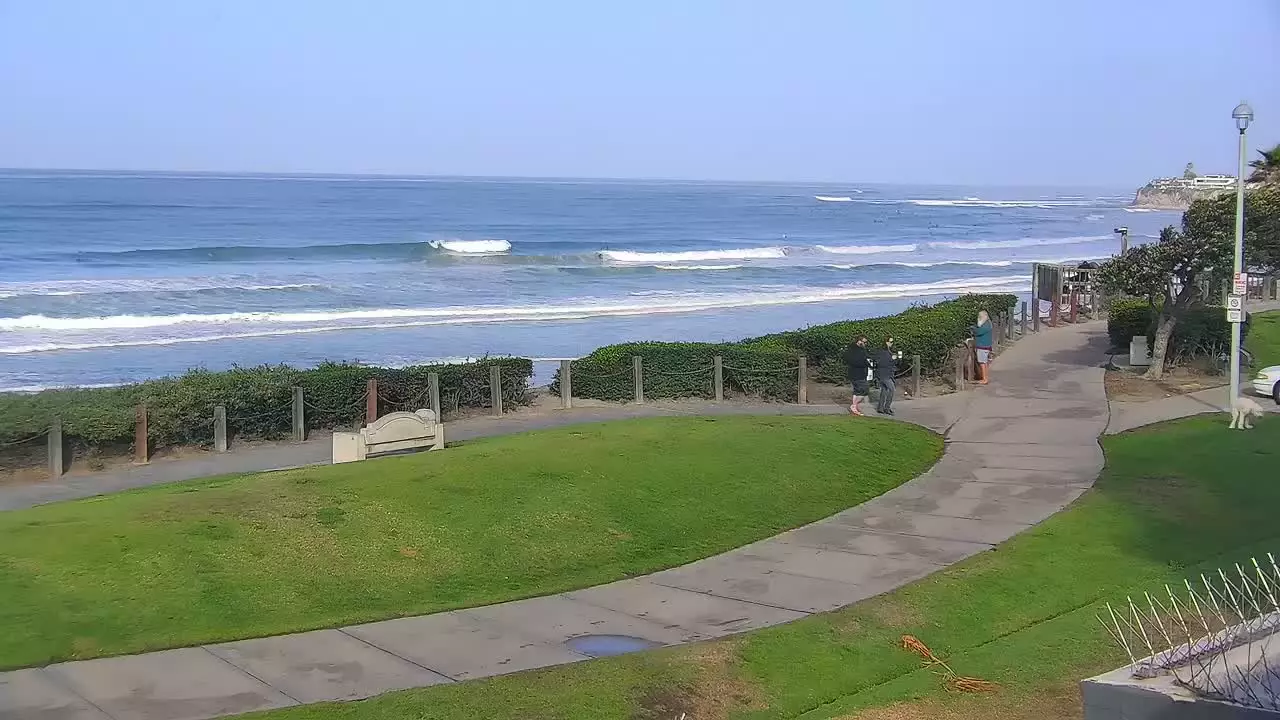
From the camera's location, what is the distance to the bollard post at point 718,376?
77.6ft

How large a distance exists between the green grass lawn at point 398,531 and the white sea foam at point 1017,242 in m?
77.9

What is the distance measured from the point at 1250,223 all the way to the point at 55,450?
2211 cm

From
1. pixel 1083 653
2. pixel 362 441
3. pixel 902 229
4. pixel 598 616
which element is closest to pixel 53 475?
pixel 362 441

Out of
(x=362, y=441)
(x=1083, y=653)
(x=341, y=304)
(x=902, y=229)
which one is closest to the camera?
(x=1083, y=653)

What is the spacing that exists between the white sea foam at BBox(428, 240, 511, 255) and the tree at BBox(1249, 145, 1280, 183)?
5277 centimetres

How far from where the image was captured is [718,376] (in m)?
23.7

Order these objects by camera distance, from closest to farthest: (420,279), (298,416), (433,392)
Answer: (298,416) < (433,392) < (420,279)

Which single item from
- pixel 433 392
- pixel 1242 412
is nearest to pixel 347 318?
pixel 433 392

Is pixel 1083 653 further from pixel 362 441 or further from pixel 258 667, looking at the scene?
pixel 362 441

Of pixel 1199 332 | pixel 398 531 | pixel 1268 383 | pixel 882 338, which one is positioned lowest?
pixel 398 531

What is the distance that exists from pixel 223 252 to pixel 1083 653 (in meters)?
69.4

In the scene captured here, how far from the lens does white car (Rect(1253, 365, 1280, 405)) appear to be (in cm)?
2139

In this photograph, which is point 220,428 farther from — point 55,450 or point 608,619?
point 608,619

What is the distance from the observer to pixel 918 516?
1431cm
